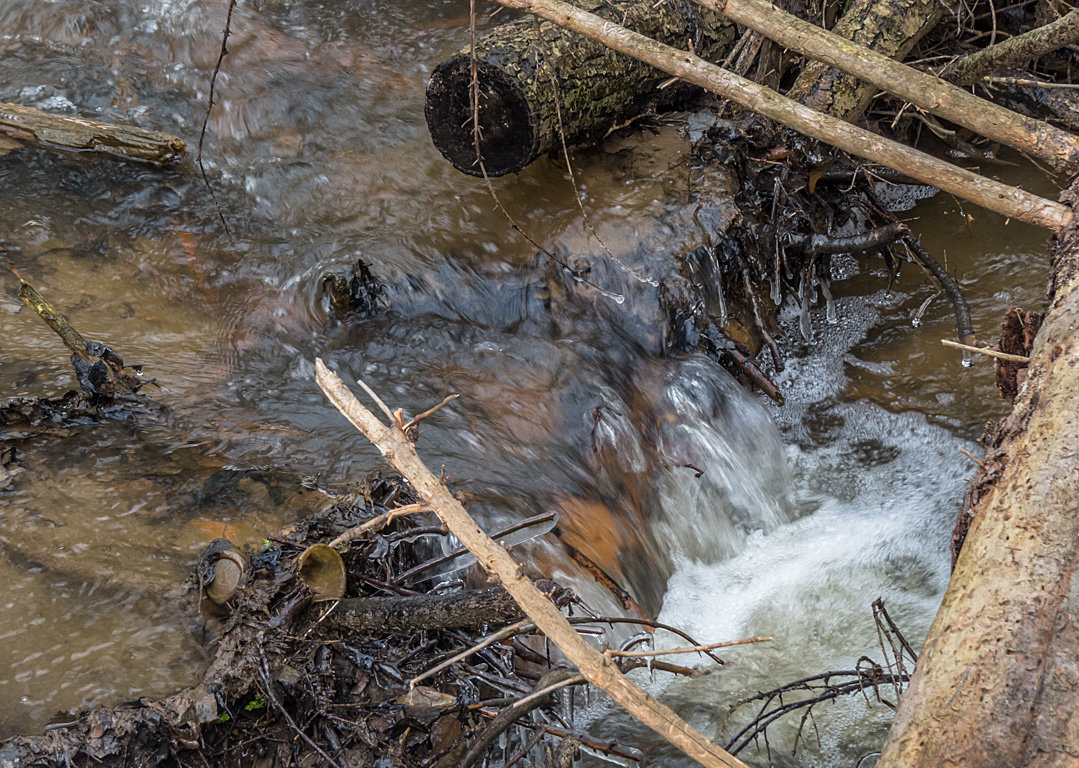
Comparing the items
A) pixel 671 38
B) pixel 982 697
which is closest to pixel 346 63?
pixel 671 38

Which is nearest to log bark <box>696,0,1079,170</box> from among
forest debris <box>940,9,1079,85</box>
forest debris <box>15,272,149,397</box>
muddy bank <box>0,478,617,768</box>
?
forest debris <box>940,9,1079,85</box>

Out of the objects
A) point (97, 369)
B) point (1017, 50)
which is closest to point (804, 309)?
Answer: point (1017, 50)

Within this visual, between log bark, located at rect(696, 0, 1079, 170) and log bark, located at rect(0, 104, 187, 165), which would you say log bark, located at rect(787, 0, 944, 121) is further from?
log bark, located at rect(0, 104, 187, 165)

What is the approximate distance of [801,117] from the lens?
320cm

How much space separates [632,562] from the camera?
353 cm

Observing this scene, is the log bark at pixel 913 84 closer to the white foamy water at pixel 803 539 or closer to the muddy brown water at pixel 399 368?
the muddy brown water at pixel 399 368

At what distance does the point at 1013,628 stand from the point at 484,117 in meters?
3.66

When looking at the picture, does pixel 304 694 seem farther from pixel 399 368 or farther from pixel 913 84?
pixel 913 84

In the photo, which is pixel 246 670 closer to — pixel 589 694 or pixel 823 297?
pixel 589 694

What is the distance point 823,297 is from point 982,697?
3.84 m

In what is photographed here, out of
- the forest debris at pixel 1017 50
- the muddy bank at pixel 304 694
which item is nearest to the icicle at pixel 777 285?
the forest debris at pixel 1017 50

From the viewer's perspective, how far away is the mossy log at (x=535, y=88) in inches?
165

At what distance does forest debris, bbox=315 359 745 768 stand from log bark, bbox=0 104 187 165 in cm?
419

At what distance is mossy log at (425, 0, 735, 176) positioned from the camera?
4195 millimetres
